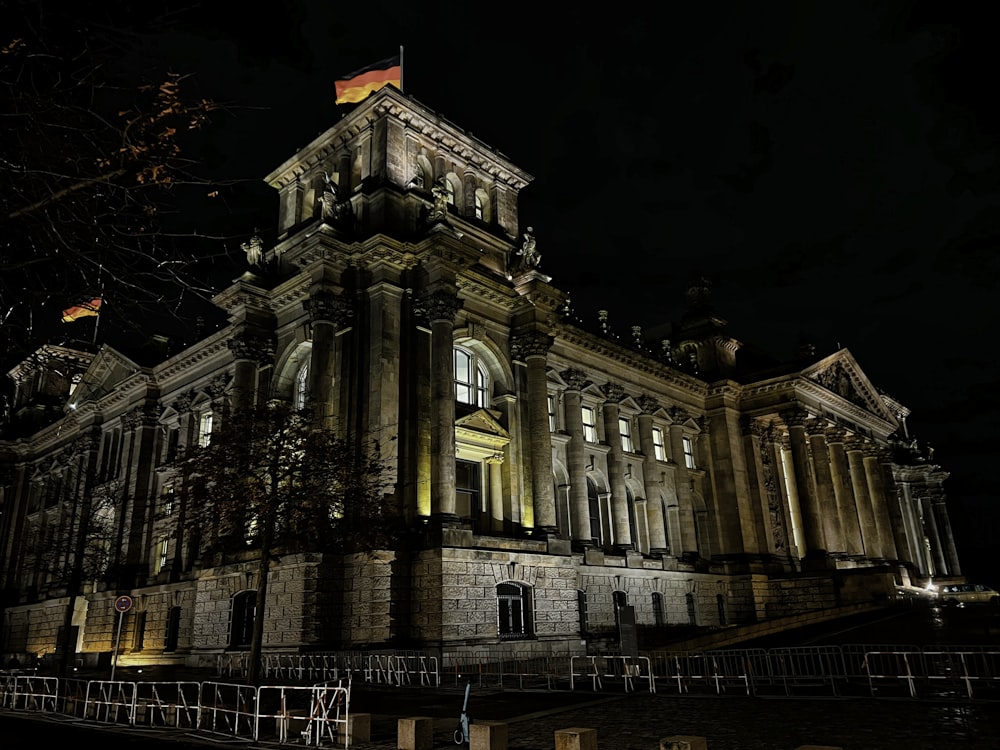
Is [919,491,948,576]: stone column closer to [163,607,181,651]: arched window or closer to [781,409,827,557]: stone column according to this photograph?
[781,409,827,557]: stone column

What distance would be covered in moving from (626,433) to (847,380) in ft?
84.0

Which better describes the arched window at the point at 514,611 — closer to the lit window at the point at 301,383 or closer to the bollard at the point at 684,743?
the lit window at the point at 301,383

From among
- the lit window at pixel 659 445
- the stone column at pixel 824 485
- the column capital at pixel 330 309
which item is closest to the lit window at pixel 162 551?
the column capital at pixel 330 309

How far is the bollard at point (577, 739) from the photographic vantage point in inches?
343

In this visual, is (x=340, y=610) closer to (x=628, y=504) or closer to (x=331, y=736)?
(x=331, y=736)

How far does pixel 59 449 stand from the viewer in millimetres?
55000

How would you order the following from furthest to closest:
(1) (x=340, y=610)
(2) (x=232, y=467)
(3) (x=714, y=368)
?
(3) (x=714, y=368) → (1) (x=340, y=610) → (2) (x=232, y=467)

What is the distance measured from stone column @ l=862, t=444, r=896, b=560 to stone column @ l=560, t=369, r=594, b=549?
31444 millimetres

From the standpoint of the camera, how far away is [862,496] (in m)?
57.3

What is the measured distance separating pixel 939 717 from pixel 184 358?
40.4m

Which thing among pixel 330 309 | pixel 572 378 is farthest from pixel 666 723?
pixel 572 378

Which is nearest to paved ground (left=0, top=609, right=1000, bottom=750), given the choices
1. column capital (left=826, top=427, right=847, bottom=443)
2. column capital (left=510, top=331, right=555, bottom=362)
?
column capital (left=510, top=331, right=555, bottom=362)

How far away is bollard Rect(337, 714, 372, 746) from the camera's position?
11062 millimetres

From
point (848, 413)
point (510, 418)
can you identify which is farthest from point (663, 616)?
point (848, 413)
